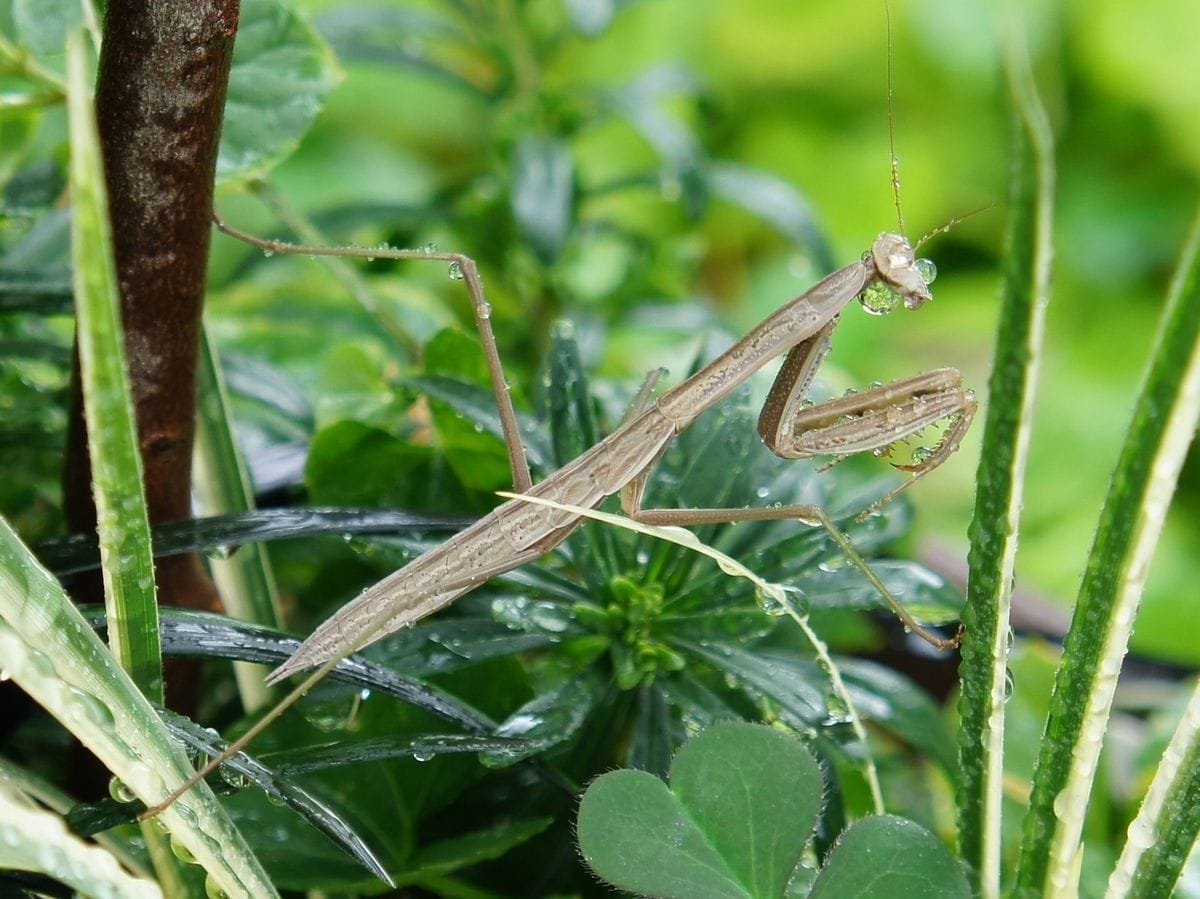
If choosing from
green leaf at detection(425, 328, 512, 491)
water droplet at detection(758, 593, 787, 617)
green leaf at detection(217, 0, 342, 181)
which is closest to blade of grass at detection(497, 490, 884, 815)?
water droplet at detection(758, 593, 787, 617)

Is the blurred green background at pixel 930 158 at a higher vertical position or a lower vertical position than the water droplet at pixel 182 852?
higher

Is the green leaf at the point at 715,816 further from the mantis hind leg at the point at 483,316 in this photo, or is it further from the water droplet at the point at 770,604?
the mantis hind leg at the point at 483,316

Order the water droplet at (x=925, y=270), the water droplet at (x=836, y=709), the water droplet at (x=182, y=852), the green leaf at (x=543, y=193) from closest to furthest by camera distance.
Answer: the water droplet at (x=182, y=852) < the water droplet at (x=836, y=709) < the water droplet at (x=925, y=270) < the green leaf at (x=543, y=193)

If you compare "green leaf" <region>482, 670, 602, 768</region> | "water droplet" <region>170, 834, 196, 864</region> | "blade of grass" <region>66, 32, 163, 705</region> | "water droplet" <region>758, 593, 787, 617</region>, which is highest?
"blade of grass" <region>66, 32, 163, 705</region>

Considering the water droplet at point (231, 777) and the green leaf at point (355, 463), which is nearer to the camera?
the water droplet at point (231, 777)

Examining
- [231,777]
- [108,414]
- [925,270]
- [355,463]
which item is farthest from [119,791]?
[925,270]

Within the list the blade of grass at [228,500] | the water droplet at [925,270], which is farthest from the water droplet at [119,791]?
the water droplet at [925,270]

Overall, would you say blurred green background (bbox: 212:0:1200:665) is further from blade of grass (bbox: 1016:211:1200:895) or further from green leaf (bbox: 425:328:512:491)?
blade of grass (bbox: 1016:211:1200:895)
